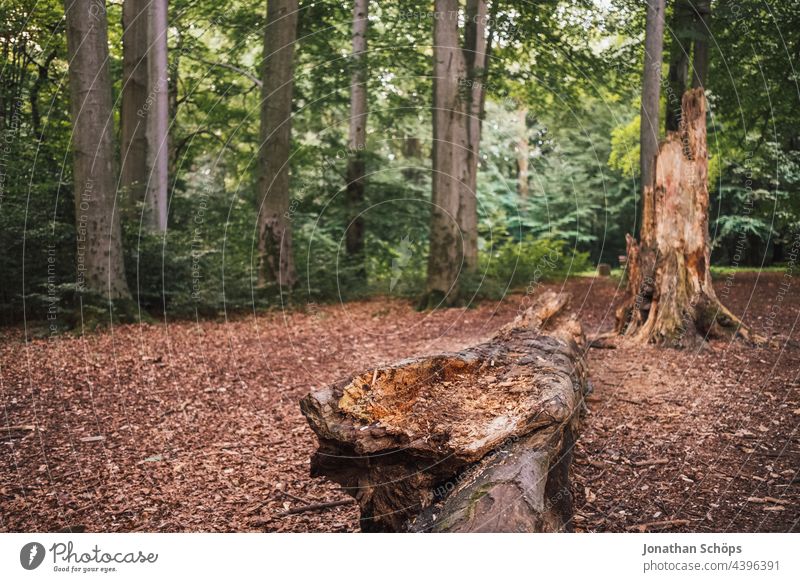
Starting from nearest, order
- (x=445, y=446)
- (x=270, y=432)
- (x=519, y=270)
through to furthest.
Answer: (x=445, y=446) < (x=270, y=432) < (x=519, y=270)

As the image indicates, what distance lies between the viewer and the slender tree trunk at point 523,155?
76.2 feet

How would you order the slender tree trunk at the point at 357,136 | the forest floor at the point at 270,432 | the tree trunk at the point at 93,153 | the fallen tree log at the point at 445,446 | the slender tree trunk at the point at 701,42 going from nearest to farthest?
the fallen tree log at the point at 445,446
the forest floor at the point at 270,432
the tree trunk at the point at 93,153
the slender tree trunk at the point at 701,42
the slender tree trunk at the point at 357,136

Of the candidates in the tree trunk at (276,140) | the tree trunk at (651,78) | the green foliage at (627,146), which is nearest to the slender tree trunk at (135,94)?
the tree trunk at (276,140)

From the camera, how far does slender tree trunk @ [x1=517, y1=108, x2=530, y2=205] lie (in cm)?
2322

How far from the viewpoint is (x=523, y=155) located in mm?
23578

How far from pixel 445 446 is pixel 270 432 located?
2.48 m

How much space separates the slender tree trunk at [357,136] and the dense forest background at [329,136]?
0.21 meters

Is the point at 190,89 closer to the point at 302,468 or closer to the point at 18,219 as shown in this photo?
the point at 18,219

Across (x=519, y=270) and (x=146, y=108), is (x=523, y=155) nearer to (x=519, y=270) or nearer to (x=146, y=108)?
(x=519, y=270)

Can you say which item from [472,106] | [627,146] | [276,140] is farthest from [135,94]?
[627,146]

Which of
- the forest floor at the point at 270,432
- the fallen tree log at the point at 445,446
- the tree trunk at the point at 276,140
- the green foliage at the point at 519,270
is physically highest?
the tree trunk at the point at 276,140

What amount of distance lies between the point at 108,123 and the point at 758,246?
54.6 feet

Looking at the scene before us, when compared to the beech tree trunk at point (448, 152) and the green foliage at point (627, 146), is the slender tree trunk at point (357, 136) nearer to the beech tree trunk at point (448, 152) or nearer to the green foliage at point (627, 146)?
the beech tree trunk at point (448, 152)

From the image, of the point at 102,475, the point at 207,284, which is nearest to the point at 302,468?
the point at 102,475
